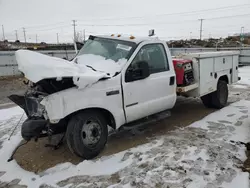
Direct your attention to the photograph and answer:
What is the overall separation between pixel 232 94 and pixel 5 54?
1387 centimetres

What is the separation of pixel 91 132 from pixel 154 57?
208cm

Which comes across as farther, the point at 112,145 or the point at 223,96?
the point at 223,96

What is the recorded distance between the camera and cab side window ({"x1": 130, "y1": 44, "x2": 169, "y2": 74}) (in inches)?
195

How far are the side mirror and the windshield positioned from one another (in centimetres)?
24

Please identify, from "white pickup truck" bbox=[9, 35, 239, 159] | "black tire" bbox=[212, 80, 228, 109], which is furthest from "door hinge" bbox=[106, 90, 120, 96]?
"black tire" bbox=[212, 80, 228, 109]

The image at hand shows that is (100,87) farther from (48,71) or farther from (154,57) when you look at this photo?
(154,57)

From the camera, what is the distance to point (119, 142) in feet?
16.3

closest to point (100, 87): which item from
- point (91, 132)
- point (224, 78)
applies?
point (91, 132)

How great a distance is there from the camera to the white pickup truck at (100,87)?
12.5ft

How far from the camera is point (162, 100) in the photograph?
5.24 meters


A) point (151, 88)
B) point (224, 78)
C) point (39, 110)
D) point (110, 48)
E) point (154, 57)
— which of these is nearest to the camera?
point (39, 110)

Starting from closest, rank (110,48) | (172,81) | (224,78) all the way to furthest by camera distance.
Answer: (110,48)
(172,81)
(224,78)

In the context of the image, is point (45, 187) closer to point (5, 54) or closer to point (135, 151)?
point (135, 151)

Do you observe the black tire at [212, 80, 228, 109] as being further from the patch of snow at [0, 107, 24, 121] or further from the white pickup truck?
the patch of snow at [0, 107, 24, 121]
